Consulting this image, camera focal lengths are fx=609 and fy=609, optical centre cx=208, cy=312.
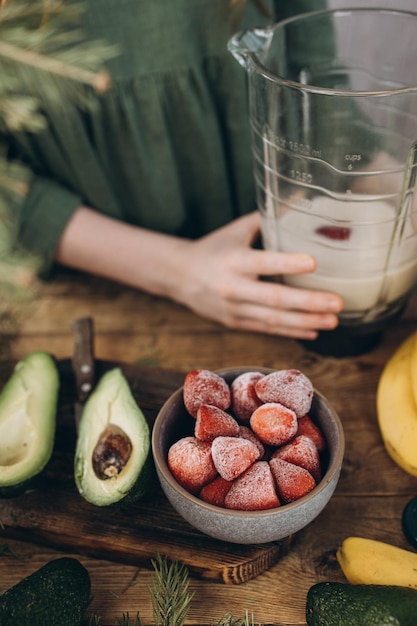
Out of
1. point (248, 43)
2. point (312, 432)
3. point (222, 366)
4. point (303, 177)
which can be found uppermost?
point (248, 43)

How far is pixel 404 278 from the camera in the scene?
648 millimetres

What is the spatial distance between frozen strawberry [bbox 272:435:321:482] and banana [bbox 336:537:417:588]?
8 cm

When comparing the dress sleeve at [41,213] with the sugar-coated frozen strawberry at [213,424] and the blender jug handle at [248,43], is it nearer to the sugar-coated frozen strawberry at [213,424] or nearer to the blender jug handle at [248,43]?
the blender jug handle at [248,43]

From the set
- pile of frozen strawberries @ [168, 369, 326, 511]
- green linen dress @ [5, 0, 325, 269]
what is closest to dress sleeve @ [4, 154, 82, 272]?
green linen dress @ [5, 0, 325, 269]

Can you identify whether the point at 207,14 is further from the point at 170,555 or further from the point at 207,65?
the point at 170,555

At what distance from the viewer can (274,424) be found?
Result: 48 centimetres

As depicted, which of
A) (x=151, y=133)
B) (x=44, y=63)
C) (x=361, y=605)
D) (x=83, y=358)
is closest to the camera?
(x=361, y=605)

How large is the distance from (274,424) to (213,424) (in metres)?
0.05

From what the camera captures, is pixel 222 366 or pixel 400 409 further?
pixel 222 366

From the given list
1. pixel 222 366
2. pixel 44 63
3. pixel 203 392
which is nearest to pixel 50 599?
pixel 203 392

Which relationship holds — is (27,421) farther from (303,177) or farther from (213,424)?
(303,177)

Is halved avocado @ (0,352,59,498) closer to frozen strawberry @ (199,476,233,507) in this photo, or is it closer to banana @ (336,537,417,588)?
frozen strawberry @ (199,476,233,507)

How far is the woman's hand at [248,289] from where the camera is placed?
2.12 ft

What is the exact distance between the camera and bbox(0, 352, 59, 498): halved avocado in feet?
1.71
